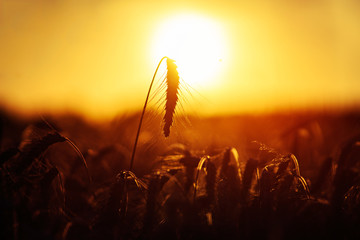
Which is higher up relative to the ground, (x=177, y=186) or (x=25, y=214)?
(x=177, y=186)

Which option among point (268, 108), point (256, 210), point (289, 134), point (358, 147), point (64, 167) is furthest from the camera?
point (268, 108)

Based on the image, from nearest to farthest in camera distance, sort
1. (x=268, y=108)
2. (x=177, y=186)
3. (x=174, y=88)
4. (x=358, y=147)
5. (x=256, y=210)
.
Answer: (x=256, y=210) → (x=174, y=88) → (x=177, y=186) → (x=358, y=147) → (x=268, y=108)

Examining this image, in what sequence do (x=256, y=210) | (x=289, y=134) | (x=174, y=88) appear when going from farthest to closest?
(x=289, y=134), (x=174, y=88), (x=256, y=210)

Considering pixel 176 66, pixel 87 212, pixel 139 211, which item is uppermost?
pixel 176 66

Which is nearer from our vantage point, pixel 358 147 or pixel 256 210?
pixel 256 210

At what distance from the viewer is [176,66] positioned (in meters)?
2.41

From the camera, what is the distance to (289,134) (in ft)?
13.9

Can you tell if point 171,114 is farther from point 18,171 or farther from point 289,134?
point 289,134

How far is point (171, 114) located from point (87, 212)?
3.58 ft

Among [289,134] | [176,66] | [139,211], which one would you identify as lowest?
[139,211]

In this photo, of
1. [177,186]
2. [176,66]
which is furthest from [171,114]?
[177,186]

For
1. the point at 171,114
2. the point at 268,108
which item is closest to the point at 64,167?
the point at 171,114

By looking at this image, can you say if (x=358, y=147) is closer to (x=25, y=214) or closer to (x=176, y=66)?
(x=176, y=66)

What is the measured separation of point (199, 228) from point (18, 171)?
1.04 meters
